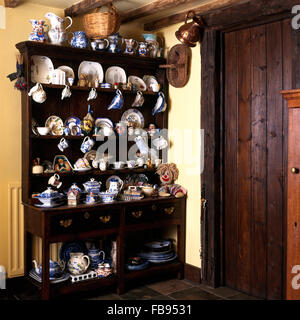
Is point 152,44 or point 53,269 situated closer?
point 53,269

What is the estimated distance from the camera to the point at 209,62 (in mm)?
3617

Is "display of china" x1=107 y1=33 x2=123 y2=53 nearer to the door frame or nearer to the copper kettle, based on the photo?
the copper kettle

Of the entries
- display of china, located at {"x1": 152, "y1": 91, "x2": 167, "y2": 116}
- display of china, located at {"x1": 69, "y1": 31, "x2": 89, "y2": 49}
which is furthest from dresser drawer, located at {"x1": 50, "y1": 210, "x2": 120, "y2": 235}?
display of china, located at {"x1": 69, "y1": 31, "x2": 89, "y2": 49}

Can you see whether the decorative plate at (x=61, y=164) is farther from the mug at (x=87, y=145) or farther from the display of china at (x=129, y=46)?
the display of china at (x=129, y=46)

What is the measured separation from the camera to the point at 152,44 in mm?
3953

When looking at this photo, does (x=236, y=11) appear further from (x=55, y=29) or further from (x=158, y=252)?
(x=158, y=252)

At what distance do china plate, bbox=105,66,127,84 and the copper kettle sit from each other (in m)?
0.59

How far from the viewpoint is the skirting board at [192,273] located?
3.79 meters

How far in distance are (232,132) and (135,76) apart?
1.02 metres

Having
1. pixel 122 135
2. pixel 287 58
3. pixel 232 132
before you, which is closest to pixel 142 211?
pixel 122 135

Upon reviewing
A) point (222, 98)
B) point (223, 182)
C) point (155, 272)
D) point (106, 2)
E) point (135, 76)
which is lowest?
point (155, 272)

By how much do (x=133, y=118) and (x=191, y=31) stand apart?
2.99ft

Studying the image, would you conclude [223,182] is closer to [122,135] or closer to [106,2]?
[122,135]

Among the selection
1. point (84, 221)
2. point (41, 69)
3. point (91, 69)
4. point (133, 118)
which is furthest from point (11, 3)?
point (84, 221)
